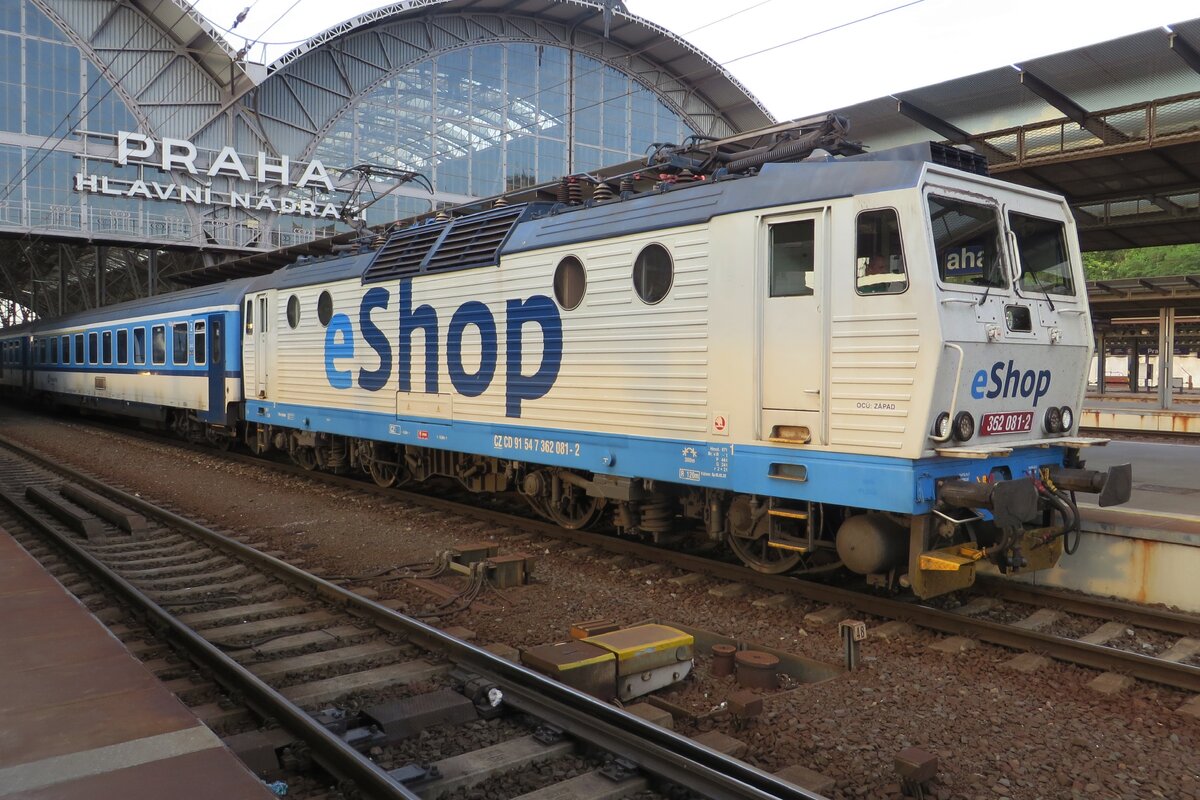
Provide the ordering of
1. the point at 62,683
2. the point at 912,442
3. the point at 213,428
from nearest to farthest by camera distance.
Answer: the point at 62,683 < the point at 912,442 < the point at 213,428

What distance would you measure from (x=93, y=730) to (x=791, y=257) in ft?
17.8

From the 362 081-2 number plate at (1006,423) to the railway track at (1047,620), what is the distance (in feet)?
4.52

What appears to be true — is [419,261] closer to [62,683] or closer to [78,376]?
[62,683]

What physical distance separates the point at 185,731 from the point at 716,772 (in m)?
2.30

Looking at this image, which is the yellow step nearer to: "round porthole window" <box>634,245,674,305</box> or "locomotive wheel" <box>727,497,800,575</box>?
"locomotive wheel" <box>727,497,800,575</box>

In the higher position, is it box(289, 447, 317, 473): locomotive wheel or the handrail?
the handrail

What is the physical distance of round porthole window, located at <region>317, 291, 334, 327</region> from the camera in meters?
12.6

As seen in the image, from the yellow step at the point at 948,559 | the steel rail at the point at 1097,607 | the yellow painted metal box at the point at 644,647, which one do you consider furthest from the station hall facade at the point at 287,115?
the yellow painted metal box at the point at 644,647

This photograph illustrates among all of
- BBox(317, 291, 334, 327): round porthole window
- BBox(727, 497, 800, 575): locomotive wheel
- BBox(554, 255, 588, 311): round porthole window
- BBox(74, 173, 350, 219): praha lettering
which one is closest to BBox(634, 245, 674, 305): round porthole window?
BBox(554, 255, 588, 311): round porthole window

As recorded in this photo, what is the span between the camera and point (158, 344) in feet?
63.3

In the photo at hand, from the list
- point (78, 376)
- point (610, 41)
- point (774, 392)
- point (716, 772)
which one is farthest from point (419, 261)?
point (610, 41)

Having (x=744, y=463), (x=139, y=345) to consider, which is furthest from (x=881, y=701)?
(x=139, y=345)

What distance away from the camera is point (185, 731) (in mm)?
3699

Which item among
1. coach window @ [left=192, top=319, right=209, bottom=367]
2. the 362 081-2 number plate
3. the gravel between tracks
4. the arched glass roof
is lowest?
the gravel between tracks
